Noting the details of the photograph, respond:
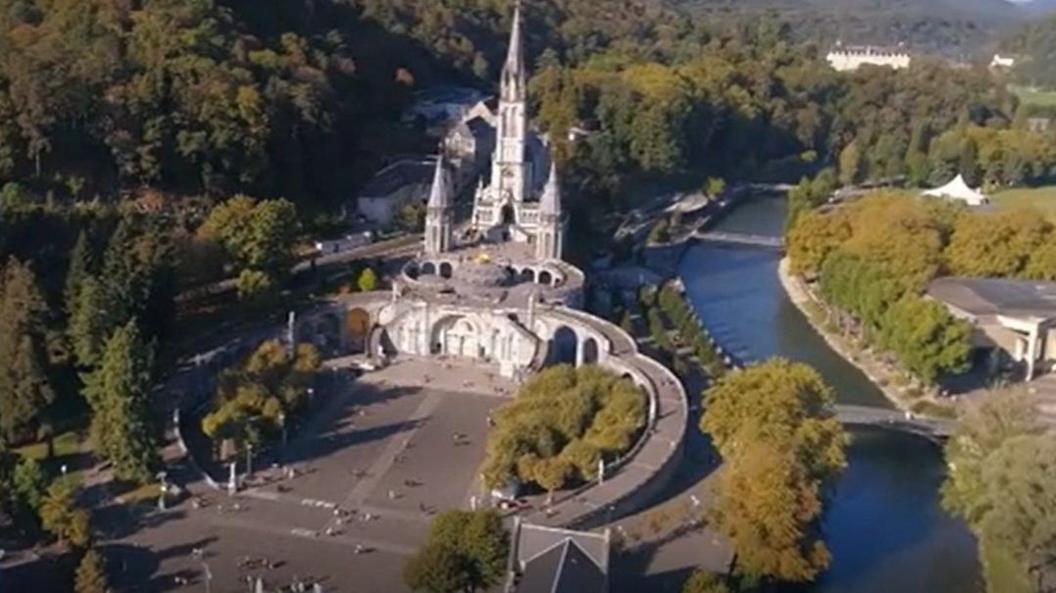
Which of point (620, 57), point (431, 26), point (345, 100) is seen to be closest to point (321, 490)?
point (345, 100)

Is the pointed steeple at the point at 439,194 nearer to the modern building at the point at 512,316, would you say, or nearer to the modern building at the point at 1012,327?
the modern building at the point at 512,316

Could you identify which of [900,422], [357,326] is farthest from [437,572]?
[900,422]

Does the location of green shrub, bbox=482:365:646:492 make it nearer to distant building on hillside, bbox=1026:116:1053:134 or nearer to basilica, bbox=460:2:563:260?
basilica, bbox=460:2:563:260

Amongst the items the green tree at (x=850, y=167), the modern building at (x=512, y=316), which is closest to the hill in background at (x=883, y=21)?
the green tree at (x=850, y=167)

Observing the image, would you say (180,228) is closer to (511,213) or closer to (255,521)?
(511,213)

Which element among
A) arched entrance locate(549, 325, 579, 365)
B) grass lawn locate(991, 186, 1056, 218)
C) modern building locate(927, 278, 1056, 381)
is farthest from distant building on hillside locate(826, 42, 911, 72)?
arched entrance locate(549, 325, 579, 365)
